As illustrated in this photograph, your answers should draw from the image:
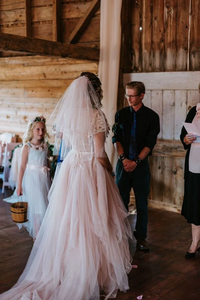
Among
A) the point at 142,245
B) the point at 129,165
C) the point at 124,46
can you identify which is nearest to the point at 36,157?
the point at 129,165

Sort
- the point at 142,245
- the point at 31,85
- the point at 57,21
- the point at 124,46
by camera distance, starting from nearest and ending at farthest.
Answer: the point at 142,245 → the point at 124,46 → the point at 57,21 → the point at 31,85

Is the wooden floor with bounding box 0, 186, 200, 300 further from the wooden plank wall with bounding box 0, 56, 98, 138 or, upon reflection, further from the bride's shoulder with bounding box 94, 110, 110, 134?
the wooden plank wall with bounding box 0, 56, 98, 138

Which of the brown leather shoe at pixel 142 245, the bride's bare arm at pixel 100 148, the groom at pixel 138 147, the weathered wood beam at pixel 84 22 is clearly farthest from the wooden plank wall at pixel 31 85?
the bride's bare arm at pixel 100 148

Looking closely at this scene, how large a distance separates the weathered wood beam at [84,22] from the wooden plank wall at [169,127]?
3.99 feet

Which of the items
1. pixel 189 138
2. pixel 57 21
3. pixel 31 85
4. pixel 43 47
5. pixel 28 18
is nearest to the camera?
pixel 189 138

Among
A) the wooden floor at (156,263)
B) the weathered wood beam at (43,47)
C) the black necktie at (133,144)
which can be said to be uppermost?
the weathered wood beam at (43,47)

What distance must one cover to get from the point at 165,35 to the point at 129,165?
7.53 feet

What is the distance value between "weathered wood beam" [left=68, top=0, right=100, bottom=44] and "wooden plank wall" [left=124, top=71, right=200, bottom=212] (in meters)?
1.22

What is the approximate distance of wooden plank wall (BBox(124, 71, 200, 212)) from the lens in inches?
205

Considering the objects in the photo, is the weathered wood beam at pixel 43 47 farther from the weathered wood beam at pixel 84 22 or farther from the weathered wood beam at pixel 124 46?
the weathered wood beam at pixel 84 22

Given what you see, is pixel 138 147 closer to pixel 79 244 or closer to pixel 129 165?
pixel 129 165

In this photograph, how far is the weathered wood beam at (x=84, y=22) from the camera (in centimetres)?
591

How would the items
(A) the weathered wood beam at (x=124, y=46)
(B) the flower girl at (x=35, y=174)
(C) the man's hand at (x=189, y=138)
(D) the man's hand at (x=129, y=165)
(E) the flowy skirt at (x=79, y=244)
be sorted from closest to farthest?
(E) the flowy skirt at (x=79, y=244) < (C) the man's hand at (x=189, y=138) < (D) the man's hand at (x=129, y=165) < (B) the flower girl at (x=35, y=174) < (A) the weathered wood beam at (x=124, y=46)

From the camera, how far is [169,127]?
541cm
